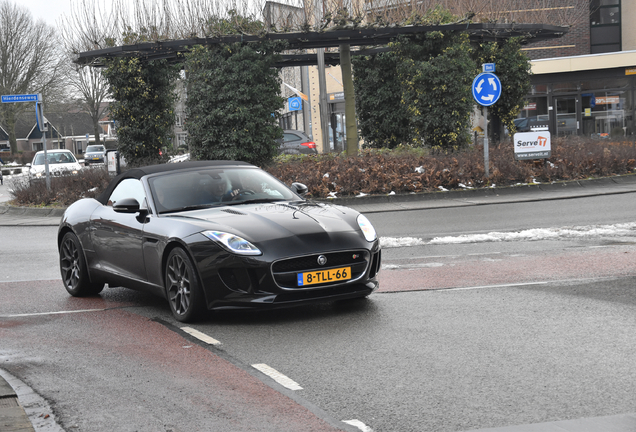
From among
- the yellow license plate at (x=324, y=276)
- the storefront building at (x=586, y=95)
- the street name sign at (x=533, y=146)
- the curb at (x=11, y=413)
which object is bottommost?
the curb at (x=11, y=413)

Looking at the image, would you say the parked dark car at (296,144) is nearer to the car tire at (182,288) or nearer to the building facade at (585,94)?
the building facade at (585,94)

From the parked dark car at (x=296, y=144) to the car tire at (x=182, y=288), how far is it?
23019 mm

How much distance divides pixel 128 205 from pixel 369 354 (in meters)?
3.06

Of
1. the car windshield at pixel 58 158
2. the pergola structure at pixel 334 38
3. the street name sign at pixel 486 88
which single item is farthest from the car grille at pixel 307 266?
the car windshield at pixel 58 158

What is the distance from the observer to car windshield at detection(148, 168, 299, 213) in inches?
299

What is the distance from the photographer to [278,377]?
509cm

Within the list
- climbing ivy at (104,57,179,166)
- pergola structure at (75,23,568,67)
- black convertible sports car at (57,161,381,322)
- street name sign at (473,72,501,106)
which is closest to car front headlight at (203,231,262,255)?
black convertible sports car at (57,161,381,322)

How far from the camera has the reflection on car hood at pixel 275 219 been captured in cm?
666

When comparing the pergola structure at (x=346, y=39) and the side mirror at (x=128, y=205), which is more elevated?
the pergola structure at (x=346, y=39)

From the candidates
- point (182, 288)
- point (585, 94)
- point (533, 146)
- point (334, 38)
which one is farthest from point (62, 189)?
point (585, 94)

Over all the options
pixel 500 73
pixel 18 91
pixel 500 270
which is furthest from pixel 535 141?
pixel 18 91

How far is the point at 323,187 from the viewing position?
66.2ft

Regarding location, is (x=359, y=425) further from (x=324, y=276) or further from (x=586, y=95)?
(x=586, y=95)

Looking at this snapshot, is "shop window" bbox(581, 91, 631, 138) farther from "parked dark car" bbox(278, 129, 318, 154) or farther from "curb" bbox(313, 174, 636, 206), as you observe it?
"curb" bbox(313, 174, 636, 206)
